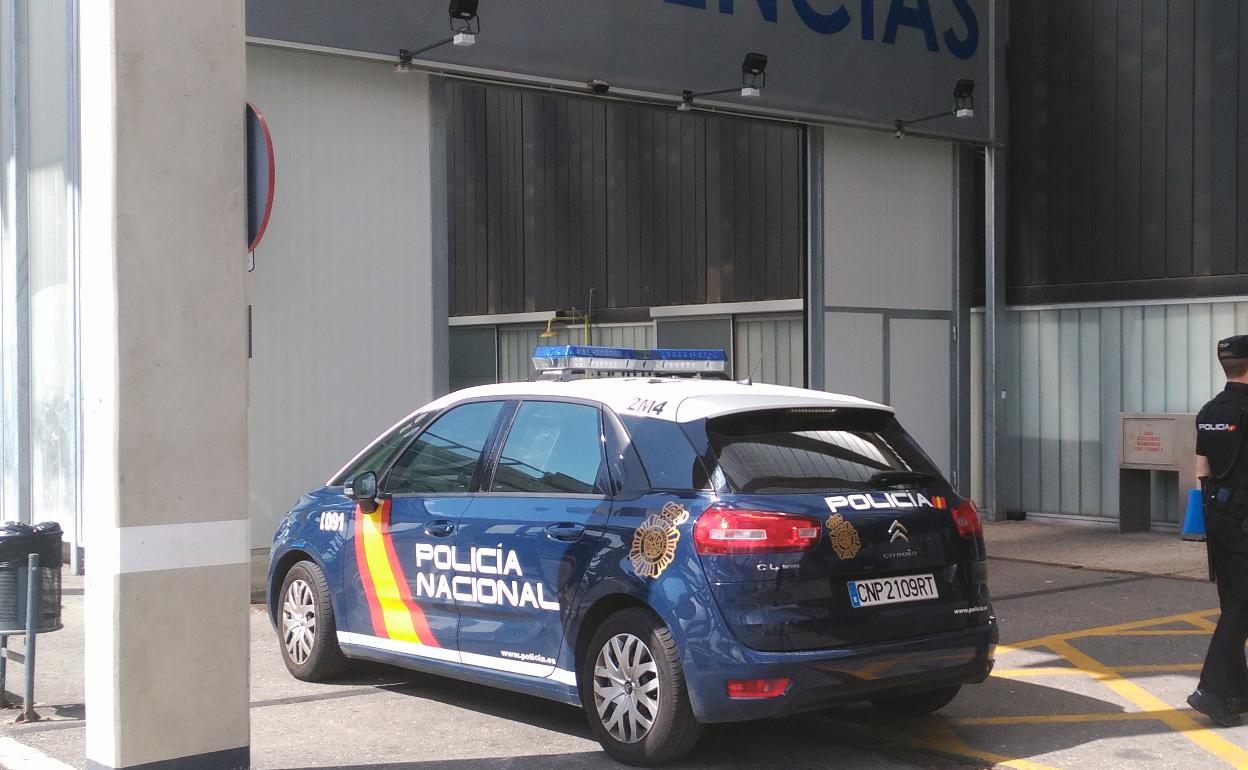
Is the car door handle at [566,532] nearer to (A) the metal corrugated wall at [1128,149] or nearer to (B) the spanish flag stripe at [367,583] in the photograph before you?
(B) the spanish flag stripe at [367,583]

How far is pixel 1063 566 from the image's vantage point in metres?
13.0

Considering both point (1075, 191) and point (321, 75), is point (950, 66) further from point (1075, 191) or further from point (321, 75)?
point (321, 75)

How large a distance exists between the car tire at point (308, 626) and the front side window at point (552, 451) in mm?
1498

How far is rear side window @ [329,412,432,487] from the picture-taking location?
7809mm

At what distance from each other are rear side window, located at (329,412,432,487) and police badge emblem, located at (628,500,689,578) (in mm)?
1914

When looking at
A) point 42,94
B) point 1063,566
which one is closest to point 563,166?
point 42,94

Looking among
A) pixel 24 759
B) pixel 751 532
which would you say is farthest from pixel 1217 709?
pixel 24 759

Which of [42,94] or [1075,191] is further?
[1075,191]

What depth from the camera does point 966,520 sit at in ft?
21.9

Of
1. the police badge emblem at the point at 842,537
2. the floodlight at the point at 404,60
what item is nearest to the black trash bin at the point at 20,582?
the police badge emblem at the point at 842,537

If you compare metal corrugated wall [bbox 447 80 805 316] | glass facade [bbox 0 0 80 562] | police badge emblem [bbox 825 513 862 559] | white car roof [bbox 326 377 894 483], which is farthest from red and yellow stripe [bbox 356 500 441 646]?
metal corrugated wall [bbox 447 80 805 316]

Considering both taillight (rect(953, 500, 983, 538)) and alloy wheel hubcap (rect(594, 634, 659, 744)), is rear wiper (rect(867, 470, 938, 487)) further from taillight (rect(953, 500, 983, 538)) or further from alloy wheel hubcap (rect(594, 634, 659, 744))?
alloy wheel hubcap (rect(594, 634, 659, 744))

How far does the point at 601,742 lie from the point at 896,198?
11.8 meters

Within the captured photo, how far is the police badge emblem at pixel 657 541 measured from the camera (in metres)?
6.13
